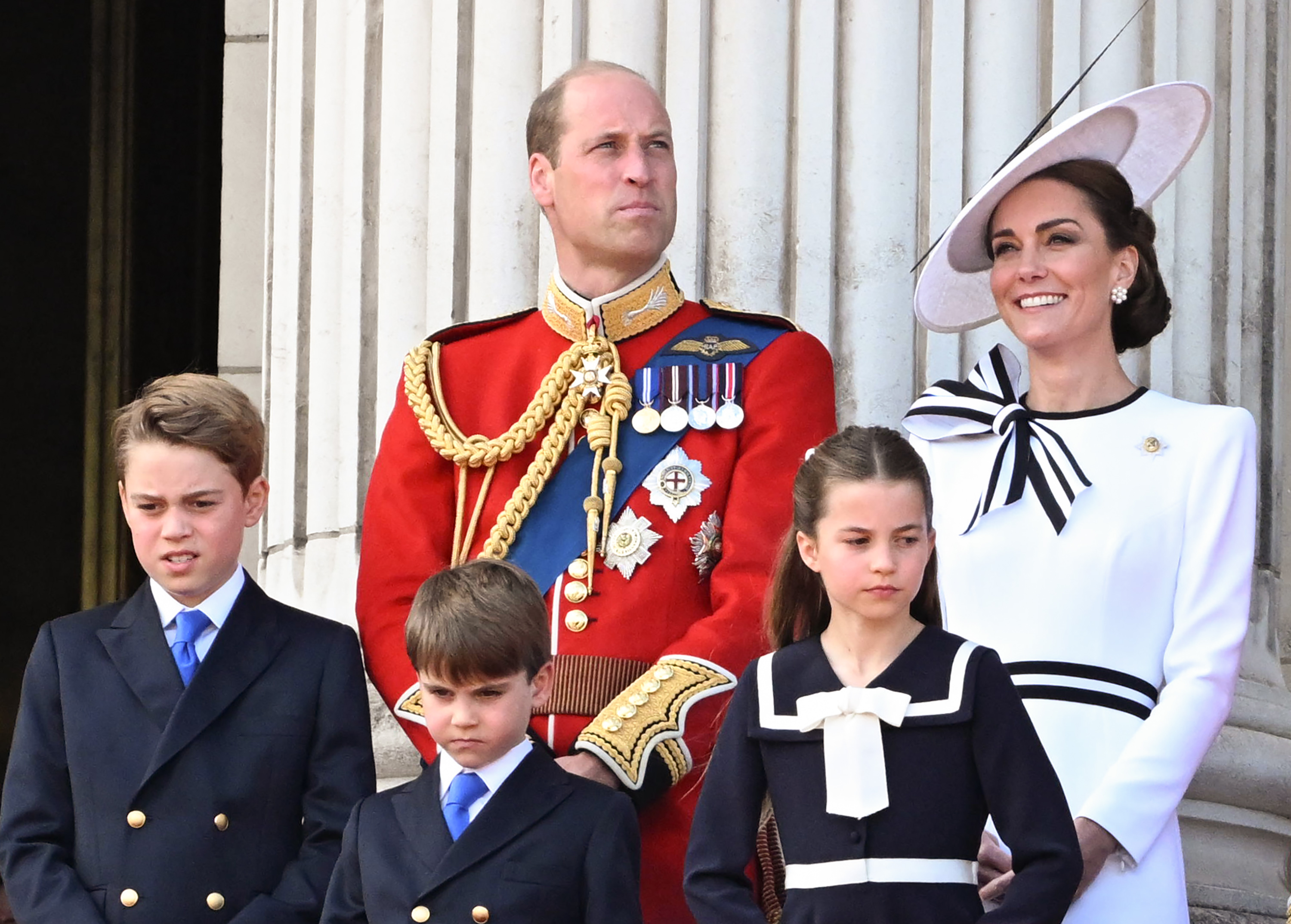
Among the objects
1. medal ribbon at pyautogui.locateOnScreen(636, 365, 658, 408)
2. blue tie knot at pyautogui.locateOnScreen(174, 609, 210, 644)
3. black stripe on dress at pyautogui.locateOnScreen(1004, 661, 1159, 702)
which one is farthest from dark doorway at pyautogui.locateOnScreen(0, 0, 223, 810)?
black stripe on dress at pyautogui.locateOnScreen(1004, 661, 1159, 702)

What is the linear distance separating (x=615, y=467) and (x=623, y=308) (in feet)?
1.12

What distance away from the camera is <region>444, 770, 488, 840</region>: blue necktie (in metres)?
3.28

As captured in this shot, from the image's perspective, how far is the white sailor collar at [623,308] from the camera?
160 inches

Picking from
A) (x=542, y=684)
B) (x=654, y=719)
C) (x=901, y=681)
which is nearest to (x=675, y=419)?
(x=654, y=719)

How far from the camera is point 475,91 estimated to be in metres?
4.99

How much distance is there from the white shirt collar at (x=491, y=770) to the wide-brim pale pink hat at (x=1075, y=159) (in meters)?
1.23

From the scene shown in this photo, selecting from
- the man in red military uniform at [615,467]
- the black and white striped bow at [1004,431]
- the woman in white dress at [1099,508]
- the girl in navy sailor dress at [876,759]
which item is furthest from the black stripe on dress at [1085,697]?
the man in red military uniform at [615,467]

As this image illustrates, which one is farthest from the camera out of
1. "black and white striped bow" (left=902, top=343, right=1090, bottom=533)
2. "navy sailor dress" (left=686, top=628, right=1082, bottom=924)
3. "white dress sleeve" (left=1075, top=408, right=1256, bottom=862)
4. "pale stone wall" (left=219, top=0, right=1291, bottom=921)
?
"pale stone wall" (left=219, top=0, right=1291, bottom=921)

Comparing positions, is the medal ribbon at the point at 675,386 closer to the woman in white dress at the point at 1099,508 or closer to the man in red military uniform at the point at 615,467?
the man in red military uniform at the point at 615,467

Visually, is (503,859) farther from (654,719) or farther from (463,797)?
(654,719)

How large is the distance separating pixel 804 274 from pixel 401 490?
4.05 ft

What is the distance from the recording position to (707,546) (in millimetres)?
3828

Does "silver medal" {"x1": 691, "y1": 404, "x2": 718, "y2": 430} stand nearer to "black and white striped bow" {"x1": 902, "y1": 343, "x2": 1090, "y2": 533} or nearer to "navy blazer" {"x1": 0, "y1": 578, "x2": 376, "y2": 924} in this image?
"black and white striped bow" {"x1": 902, "y1": 343, "x2": 1090, "y2": 533}

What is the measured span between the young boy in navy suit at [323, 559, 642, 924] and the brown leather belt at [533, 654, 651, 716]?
382 mm
